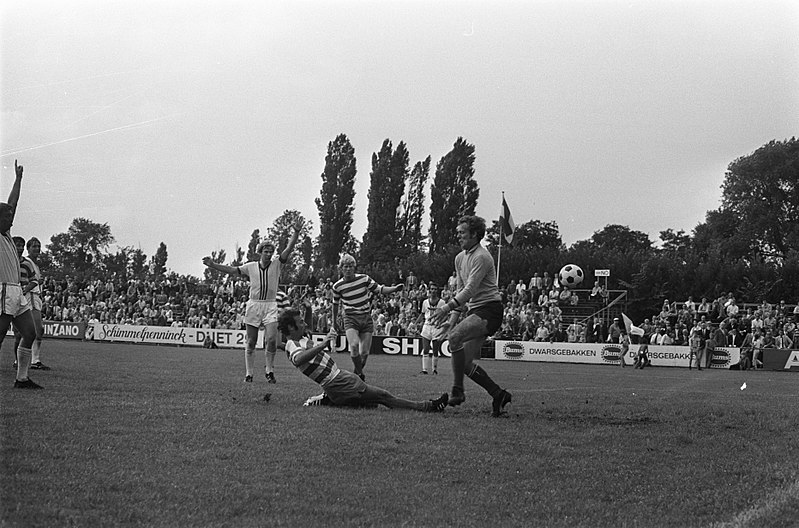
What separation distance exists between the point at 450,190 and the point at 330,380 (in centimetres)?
5751

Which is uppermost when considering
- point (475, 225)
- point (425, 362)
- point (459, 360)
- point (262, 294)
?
point (475, 225)

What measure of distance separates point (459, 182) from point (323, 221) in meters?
11.8

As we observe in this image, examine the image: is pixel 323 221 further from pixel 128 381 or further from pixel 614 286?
pixel 128 381

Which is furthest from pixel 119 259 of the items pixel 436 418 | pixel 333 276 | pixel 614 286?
pixel 436 418

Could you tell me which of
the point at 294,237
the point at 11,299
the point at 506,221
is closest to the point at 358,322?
the point at 294,237

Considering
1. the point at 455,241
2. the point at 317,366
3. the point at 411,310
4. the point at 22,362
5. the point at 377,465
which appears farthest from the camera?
the point at 455,241

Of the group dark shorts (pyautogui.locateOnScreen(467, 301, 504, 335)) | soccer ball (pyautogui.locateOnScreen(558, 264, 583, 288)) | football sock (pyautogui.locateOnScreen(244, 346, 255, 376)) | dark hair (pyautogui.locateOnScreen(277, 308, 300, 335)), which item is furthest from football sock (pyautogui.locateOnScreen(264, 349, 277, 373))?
soccer ball (pyautogui.locateOnScreen(558, 264, 583, 288))

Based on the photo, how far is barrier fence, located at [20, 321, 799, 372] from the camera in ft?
102

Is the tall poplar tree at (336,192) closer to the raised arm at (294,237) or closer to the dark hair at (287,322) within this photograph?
the raised arm at (294,237)

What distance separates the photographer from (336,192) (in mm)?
67188

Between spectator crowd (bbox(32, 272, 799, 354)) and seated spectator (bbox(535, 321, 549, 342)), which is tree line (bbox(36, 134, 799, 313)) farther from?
seated spectator (bbox(535, 321, 549, 342))

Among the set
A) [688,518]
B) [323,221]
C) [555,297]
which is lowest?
[688,518]

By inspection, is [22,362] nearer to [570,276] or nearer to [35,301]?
[35,301]

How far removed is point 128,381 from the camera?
12.2 m
